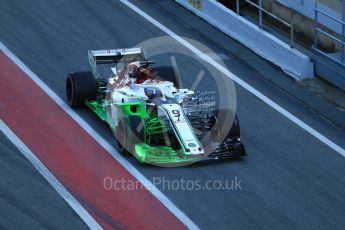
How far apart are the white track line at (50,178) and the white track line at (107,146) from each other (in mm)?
1256

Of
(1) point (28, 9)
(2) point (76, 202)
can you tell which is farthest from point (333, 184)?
(1) point (28, 9)

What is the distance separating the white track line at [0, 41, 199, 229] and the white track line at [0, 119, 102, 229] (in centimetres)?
126

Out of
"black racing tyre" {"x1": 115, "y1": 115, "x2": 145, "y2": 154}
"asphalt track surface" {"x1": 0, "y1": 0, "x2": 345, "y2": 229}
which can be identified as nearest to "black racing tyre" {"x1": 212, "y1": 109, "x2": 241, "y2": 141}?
"asphalt track surface" {"x1": 0, "y1": 0, "x2": 345, "y2": 229}

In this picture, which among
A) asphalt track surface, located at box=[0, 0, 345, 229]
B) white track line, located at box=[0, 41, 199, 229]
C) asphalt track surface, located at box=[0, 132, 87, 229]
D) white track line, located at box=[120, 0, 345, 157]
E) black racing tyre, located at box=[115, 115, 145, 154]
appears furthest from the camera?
white track line, located at box=[120, 0, 345, 157]

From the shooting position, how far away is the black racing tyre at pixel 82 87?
17375 millimetres

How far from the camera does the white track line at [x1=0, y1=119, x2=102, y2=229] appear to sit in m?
13.7

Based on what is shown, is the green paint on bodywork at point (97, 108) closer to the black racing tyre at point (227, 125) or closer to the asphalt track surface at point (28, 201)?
the asphalt track surface at point (28, 201)

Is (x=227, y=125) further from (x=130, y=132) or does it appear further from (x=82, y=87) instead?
(x=82, y=87)

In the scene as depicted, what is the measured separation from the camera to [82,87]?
57.0 feet

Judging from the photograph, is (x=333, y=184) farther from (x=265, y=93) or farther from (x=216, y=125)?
(x=265, y=93)

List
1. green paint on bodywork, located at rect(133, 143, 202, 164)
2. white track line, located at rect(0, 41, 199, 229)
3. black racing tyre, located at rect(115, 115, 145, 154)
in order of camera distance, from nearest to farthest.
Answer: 1. white track line, located at rect(0, 41, 199, 229)
2. green paint on bodywork, located at rect(133, 143, 202, 164)
3. black racing tyre, located at rect(115, 115, 145, 154)

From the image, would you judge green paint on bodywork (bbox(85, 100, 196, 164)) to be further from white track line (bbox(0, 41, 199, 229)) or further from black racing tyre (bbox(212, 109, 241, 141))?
black racing tyre (bbox(212, 109, 241, 141))

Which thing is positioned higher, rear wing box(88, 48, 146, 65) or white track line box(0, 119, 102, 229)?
rear wing box(88, 48, 146, 65)

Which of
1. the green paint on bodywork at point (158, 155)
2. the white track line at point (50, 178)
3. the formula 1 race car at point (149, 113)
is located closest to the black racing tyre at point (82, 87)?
the formula 1 race car at point (149, 113)
